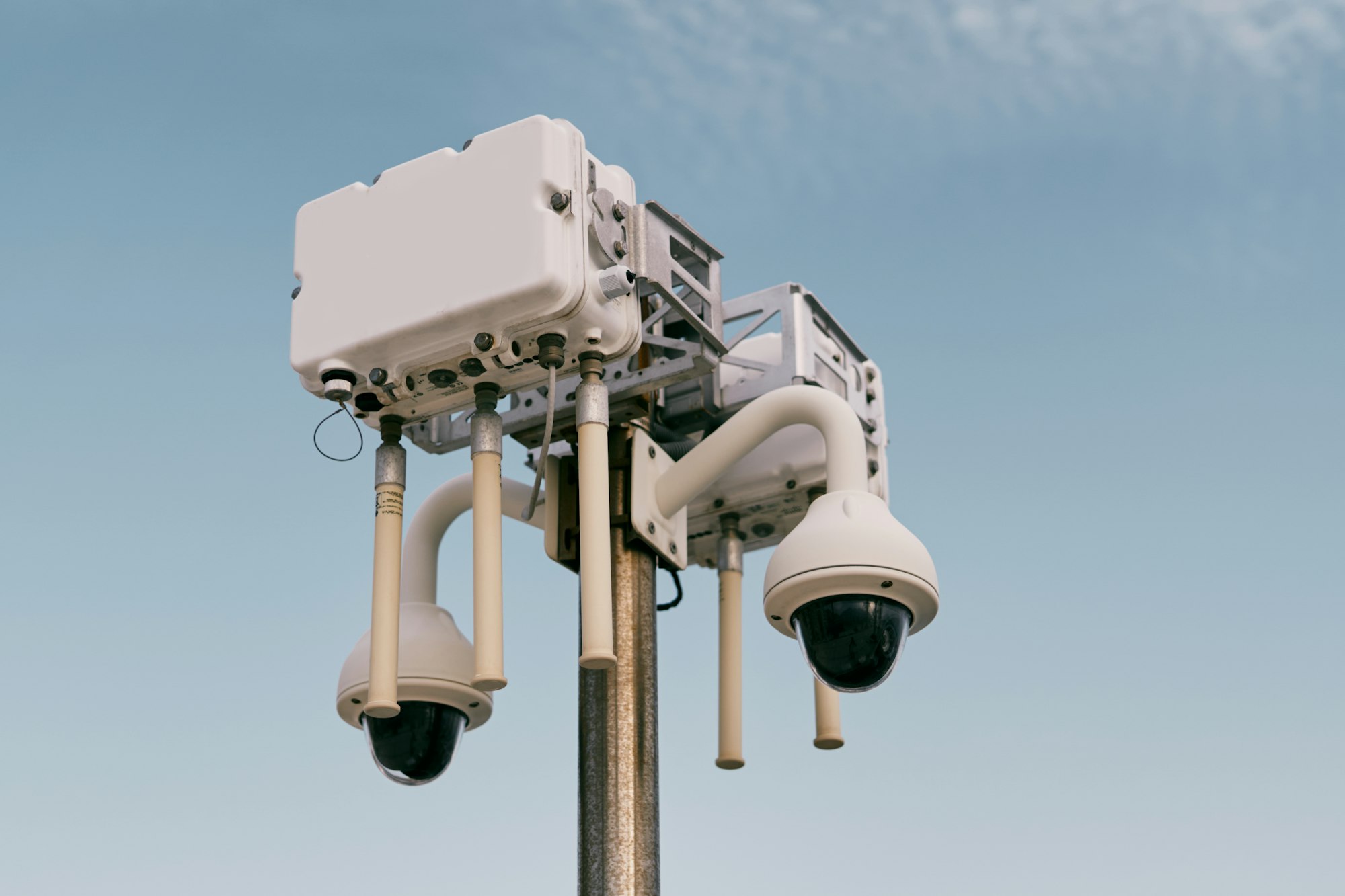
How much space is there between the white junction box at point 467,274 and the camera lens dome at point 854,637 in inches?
59.9

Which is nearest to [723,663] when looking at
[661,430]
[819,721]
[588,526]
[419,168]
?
[819,721]

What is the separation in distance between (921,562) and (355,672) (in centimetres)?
286

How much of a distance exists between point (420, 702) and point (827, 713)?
7.13 ft

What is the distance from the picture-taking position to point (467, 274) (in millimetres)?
9273

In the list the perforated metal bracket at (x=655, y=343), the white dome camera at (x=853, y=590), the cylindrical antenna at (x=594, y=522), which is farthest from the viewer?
the perforated metal bracket at (x=655, y=343)

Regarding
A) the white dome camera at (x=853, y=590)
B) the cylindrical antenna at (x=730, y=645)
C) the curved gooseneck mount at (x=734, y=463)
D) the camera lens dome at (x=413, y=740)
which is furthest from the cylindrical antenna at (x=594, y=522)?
the cylindrical antenna at (x=730, y=645)

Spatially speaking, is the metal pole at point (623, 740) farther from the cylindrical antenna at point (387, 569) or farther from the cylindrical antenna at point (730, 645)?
the cylindrical antenna at point (387, 569)

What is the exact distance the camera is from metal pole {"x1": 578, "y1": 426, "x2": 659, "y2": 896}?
9641 millimetres

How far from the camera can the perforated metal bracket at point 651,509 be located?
10477mm

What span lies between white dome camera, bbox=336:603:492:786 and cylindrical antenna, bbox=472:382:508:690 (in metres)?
1.31

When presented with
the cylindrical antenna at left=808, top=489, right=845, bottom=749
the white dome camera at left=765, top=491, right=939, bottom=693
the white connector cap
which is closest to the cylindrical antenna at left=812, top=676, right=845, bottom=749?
the cylindrical antenna at left=808, top=489, right=845, bottom=749

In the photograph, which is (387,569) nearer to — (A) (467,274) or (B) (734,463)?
(A) (467,274)

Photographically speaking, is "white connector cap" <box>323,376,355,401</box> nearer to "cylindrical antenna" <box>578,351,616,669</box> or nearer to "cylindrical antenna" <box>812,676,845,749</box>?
"cylindrical antenna" <box>578,351,616,669</box>

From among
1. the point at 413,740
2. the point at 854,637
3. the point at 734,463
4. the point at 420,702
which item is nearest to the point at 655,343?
the point at 734,463
